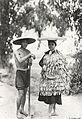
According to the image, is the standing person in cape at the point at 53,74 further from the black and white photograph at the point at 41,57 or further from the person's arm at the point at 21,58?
the person's arm at the point at 21,58

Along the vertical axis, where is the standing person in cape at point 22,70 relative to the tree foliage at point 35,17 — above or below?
below

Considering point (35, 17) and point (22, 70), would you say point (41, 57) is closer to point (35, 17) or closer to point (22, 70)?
point (35, 17)

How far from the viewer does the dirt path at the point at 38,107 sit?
4.63 m

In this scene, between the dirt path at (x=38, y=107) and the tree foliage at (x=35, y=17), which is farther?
the tree foliage at (x=35, y=17)

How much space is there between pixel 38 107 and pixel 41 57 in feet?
3.02

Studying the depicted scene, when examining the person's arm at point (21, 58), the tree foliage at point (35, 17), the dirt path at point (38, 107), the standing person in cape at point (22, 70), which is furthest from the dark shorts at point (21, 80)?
the tree foliage at point (35, 17)

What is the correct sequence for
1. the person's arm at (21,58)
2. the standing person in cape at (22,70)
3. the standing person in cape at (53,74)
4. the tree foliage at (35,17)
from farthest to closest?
the tree foliage at (35,17) < the standing person in cape at (53,74) < the standing person in cape at (22,70) < the person's arm at (21,58)

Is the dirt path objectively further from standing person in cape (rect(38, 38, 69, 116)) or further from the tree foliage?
the tree foliage

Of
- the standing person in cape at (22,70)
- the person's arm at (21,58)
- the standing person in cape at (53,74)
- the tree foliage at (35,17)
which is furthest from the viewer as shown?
the tree foliage at (35,17)

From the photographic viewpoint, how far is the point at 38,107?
16.9 feet

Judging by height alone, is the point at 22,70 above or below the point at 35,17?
below

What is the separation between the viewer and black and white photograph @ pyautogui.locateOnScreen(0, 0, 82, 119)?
446cm

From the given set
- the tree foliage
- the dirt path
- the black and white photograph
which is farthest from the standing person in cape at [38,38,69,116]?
the tree foliage

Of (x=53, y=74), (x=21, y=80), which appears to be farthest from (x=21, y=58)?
(x=53, y=74)
